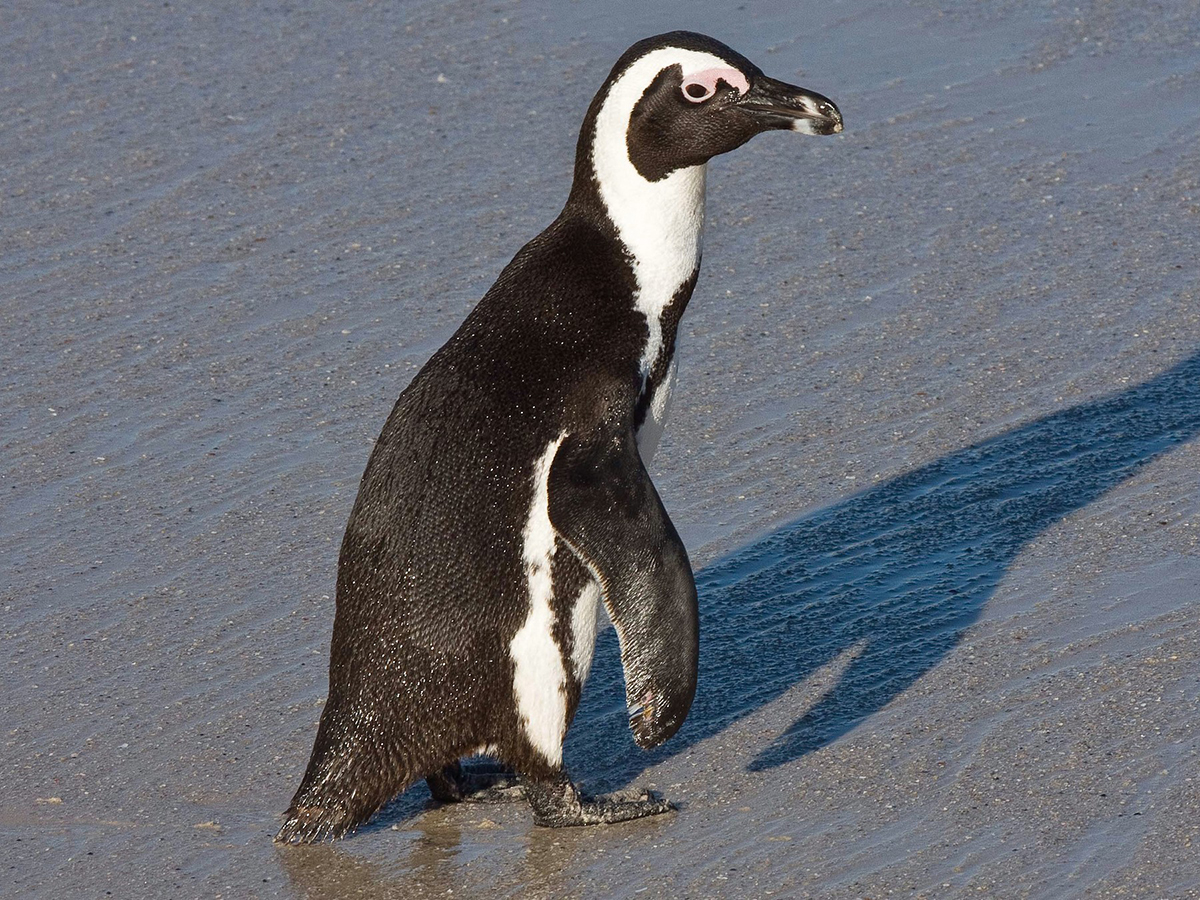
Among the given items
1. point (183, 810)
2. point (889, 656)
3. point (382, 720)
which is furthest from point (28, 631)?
point (889, 656)

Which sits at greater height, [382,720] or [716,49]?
[716,49]

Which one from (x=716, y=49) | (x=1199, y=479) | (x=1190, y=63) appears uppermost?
(x=716, y=49)

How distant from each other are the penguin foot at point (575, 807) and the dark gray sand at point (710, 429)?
3 cm

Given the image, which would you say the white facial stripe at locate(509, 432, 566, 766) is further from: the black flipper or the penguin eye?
the penguin eye

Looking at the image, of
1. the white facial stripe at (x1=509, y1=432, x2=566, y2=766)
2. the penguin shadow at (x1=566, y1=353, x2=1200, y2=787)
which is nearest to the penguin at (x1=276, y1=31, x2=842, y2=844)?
the white facial stripe at (x1=509, y1=432, x2=566, y2=766)

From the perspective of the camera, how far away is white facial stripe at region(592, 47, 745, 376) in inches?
130

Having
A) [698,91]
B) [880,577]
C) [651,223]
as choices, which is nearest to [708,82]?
[698,91]

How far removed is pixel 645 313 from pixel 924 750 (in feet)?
2.86

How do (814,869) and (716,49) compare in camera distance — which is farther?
(716,49)

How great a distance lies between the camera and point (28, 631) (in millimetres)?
3754

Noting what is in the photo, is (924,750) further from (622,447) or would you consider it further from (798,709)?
→ (622,447)

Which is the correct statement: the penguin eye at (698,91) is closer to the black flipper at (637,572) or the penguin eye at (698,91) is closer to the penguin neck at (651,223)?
the penguin neck at (651,223)

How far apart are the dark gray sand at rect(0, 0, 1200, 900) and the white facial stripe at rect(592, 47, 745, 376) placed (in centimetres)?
77

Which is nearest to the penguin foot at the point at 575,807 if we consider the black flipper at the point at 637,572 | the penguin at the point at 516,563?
the penguin at the point at 516,563
